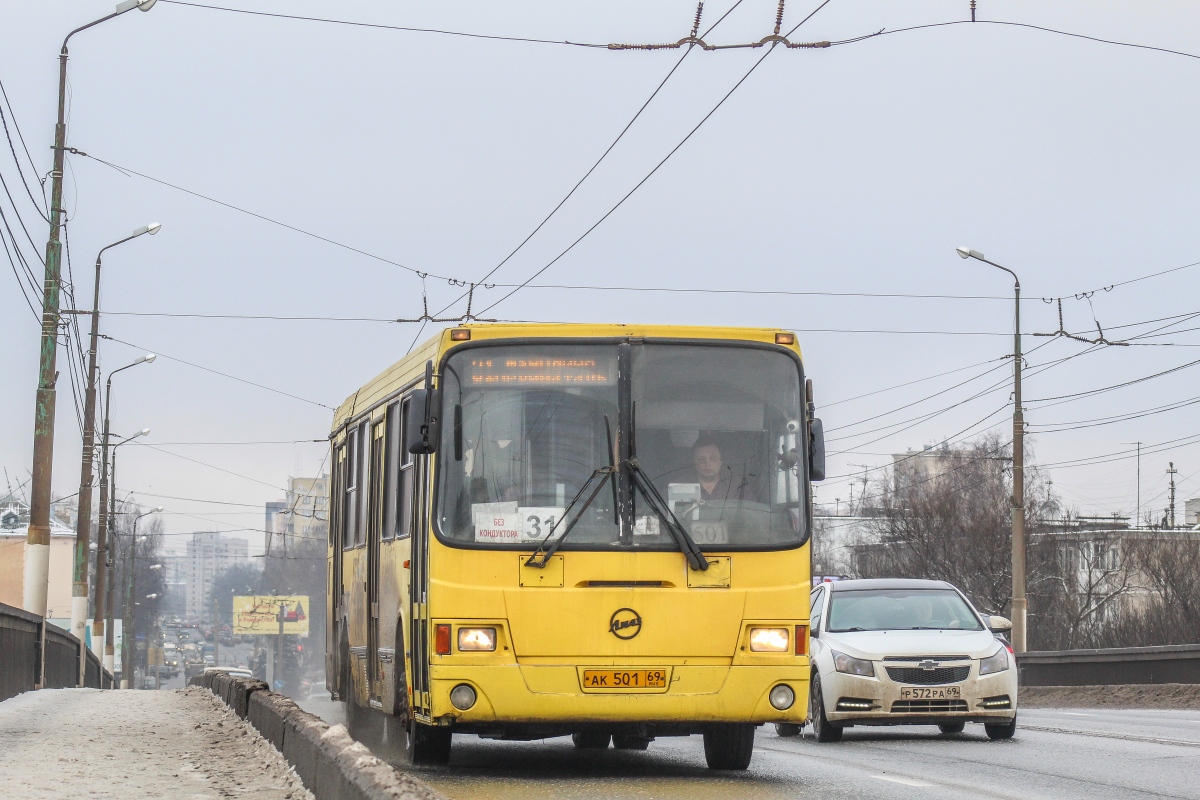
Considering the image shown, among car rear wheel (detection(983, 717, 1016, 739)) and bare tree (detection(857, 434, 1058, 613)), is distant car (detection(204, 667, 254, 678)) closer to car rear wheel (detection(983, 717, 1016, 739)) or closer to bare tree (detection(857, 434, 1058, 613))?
car rear wheel (detection(983, 717, 1016, 739))

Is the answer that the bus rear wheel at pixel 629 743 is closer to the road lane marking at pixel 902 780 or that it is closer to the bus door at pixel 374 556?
the bus door at pixel 374 556

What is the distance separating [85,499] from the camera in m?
44.1

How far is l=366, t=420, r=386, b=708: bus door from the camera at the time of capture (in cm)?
1278

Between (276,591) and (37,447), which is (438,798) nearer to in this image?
(37,447)

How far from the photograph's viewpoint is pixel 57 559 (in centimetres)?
10344

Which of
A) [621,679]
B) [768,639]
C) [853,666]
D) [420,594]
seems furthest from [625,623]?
[853,666]

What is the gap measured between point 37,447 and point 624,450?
1791 cm

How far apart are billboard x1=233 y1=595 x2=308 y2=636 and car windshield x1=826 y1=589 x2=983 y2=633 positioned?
349 ft

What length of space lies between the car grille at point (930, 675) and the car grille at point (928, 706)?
0.52 feet

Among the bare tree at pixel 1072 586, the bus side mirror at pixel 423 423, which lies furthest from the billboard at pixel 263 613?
the bus side mirror at pixel 423 423

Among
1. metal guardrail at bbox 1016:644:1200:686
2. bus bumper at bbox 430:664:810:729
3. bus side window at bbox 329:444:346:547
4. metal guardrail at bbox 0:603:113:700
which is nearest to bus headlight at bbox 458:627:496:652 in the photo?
bus bumper at bbox 430:664:810:729

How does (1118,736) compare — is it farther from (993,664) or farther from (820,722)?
(820,722)

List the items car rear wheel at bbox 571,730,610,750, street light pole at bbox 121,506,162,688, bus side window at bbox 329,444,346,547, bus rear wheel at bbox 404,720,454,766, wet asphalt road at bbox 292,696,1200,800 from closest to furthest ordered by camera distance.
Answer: wet asphalt road at bbox 292,696,1200,800 < bus rear wheel at bbox 404,720,454,766 < car rear wheel at bbox 571,730,610,750 < bus side window at bbox 329,444,346,547 < street light pole at bbox 121,506,162,688

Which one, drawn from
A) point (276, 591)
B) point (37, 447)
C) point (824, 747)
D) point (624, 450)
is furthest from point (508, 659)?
point (276, 591)
